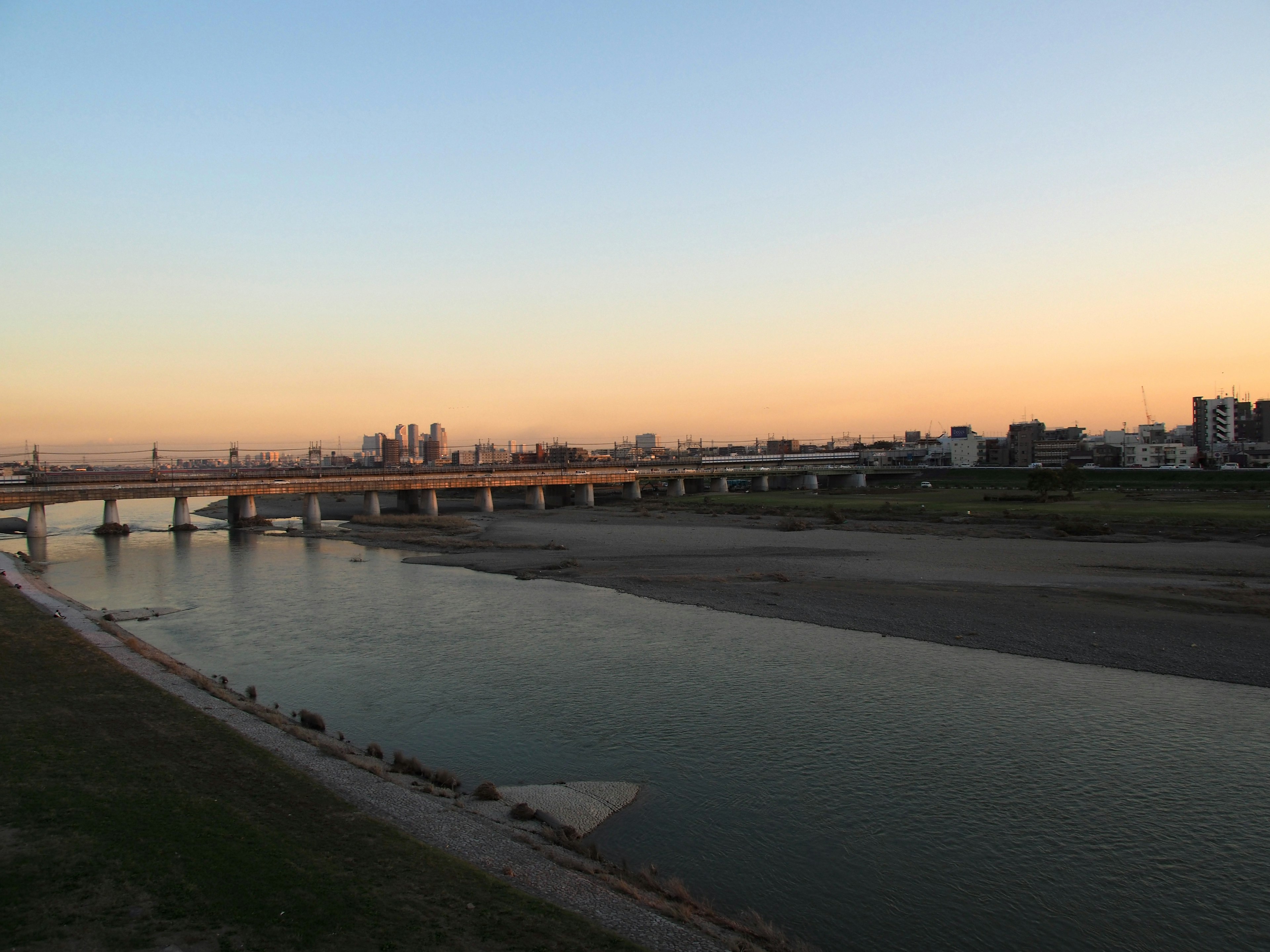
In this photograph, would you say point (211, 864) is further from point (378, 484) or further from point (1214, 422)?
point (1214, 422)

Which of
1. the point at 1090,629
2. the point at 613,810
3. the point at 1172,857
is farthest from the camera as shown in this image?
the point at 1090,629

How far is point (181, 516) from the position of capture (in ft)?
213

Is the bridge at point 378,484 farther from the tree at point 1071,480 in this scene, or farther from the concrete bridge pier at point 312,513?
the tree at point 1071,480

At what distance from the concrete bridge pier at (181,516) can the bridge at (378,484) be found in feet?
0.28

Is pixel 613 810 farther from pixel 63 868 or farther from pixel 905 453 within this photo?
pixel 905 453

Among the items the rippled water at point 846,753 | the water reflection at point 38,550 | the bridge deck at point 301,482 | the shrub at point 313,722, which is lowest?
the rippled water at point 846,753

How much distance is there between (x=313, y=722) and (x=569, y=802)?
6.36 m

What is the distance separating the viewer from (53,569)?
43.8m

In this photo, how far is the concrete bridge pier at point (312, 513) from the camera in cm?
6988

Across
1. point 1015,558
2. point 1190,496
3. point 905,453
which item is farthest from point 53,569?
point 905,453

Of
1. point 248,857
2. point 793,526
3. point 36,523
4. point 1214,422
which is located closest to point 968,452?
point 1214,422

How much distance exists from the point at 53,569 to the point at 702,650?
3976cm

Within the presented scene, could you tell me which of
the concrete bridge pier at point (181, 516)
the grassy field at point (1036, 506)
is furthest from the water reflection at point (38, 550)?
the grassy field at point (1036, 506)

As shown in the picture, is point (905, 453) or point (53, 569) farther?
point (905, 453)
